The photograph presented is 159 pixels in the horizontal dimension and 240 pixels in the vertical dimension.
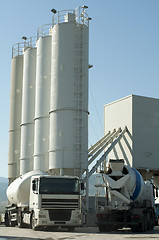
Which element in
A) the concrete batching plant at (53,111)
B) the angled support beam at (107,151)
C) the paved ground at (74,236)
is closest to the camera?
the paved ground at (74,236)

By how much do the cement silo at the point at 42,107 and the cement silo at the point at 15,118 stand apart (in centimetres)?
546

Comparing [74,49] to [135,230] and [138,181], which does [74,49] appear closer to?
[138,181]

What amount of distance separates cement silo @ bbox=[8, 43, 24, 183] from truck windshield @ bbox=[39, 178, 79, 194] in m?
18.1

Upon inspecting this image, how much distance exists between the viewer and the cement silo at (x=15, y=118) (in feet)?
132

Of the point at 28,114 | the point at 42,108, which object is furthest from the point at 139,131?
the point at 28,114

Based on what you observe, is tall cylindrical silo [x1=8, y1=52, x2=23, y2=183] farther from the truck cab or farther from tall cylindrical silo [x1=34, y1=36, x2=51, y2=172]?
the truck cab

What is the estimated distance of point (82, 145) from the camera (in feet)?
105

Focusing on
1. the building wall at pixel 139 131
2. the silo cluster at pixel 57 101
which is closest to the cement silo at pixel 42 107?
the silo cluster at pixel 57 101

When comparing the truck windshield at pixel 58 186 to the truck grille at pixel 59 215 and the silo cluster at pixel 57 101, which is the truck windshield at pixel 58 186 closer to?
the truck grille at pixel 59 215

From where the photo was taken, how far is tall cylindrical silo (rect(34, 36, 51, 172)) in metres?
34.6

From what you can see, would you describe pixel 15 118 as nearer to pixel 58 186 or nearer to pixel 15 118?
pixel 15 118

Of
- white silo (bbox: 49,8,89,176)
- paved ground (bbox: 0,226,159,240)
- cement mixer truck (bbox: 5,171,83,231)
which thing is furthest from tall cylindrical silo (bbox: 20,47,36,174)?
paved ground (bbox: 0,226,159,240)

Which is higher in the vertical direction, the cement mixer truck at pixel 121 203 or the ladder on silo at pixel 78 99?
the ladder on silo at pixel 78 99

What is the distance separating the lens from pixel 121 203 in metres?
22.8
